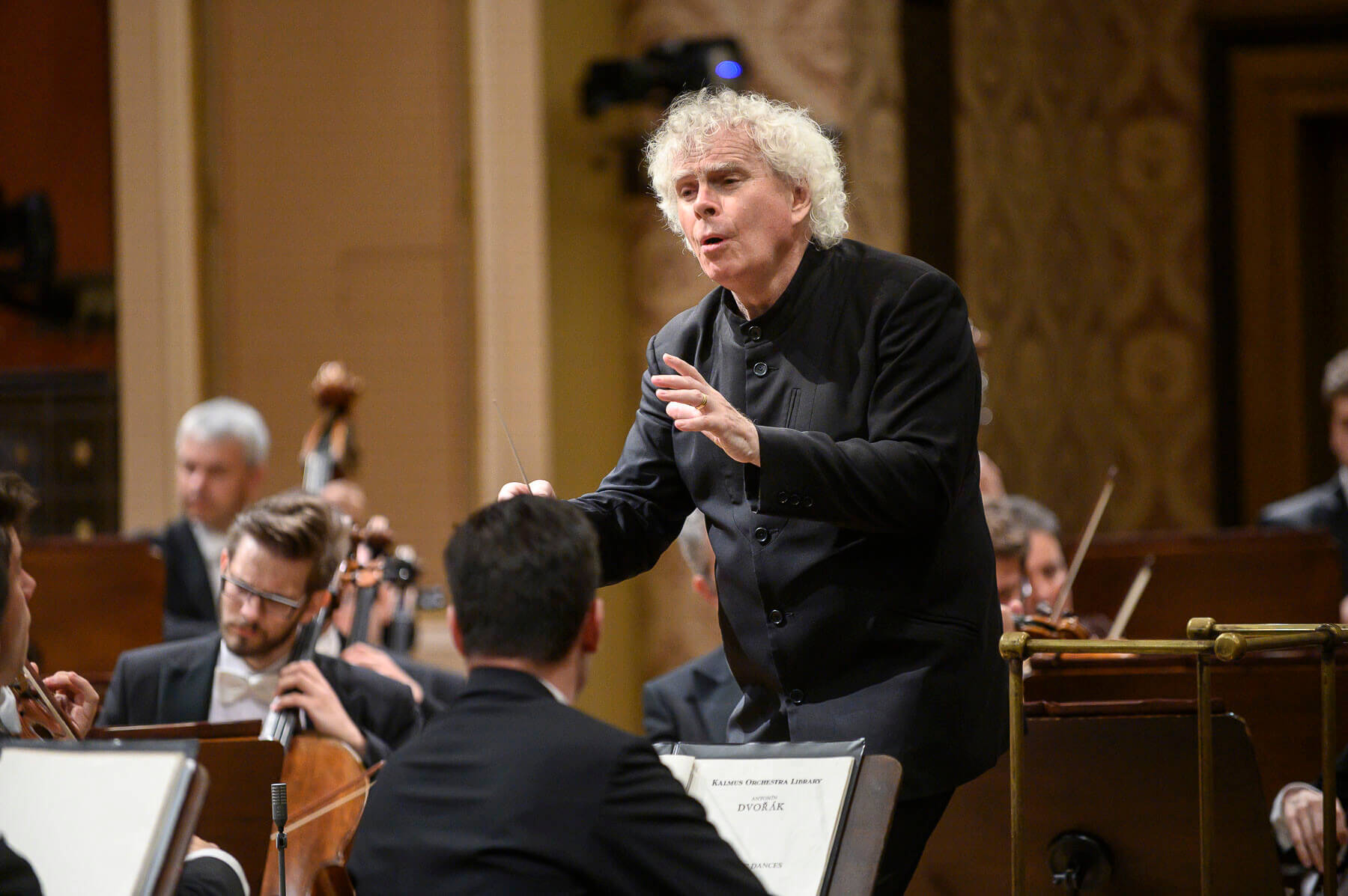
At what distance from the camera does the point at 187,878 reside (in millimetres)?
2088

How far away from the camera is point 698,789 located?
204 cm

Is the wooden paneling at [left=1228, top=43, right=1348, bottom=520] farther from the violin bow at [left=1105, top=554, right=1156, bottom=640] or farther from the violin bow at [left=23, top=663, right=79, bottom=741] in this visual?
the violin bow at [left=23, top=663, right=79, bottom=741]

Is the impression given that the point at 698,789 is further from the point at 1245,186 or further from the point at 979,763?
the point at 1245,186

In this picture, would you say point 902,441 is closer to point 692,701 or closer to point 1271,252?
point 692,701

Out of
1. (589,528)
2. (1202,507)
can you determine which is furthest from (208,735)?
(1202,507)

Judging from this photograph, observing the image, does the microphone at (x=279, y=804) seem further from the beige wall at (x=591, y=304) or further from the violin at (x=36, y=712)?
the beige wall at (x=591, y=304)

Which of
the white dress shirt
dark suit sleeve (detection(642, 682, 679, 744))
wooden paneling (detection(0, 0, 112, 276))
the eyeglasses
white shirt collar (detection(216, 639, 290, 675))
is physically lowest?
dark suit sleeve (detection(642, 682, 679, 744))

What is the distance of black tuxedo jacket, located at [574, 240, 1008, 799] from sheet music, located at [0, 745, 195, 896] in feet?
2.50

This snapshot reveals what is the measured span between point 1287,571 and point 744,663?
1956mm

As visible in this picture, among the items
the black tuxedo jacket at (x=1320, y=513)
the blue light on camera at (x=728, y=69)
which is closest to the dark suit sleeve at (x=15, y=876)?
the black tuxedo jacket at (x=1320, y=513)

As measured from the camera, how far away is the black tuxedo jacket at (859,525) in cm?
207

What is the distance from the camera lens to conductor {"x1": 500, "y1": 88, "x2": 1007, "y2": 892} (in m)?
2.07

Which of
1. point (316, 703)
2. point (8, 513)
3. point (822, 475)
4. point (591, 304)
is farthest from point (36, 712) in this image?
point (591, 304)

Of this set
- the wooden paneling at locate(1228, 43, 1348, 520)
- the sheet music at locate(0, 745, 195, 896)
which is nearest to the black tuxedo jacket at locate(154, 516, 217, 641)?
the sheet music at locate(0, 745, 195, 896)
